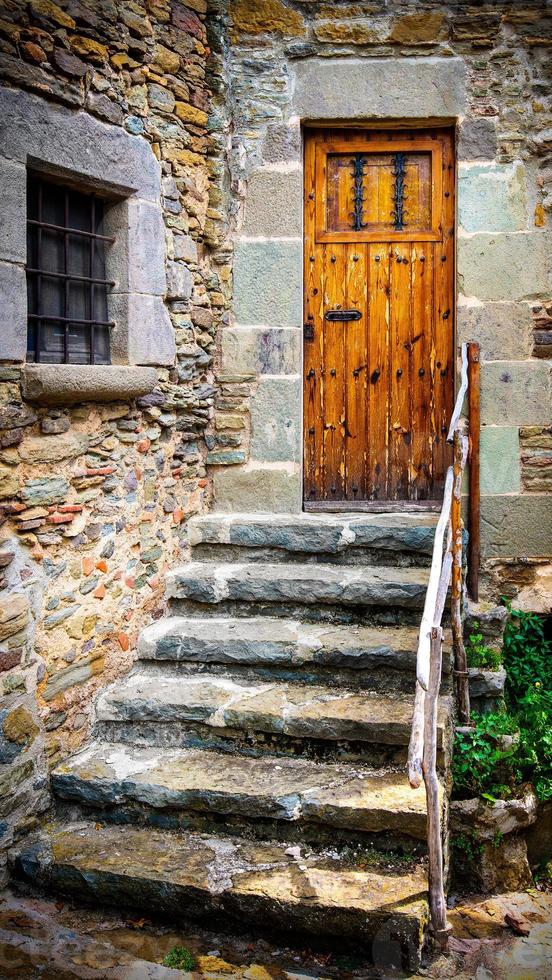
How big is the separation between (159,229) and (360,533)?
6.42ft

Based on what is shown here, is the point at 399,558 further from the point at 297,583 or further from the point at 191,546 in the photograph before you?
the point at 191,546

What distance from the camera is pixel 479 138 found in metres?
4.93

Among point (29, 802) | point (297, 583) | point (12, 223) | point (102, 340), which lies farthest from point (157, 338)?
point (29, 802)

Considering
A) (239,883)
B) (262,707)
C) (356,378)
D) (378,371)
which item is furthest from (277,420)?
(239,883)

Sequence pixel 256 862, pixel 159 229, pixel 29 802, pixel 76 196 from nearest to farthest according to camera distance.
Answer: pixel 256 862 < pixel 29 802 < pixel 76 196 < pixel 159 229

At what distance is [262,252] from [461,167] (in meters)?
1.23

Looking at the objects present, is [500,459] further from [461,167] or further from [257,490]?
[461,167]

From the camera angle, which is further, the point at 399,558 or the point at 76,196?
the point at 399,558

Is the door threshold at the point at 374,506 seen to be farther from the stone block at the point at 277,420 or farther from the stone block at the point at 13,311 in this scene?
the stone block at the point at 13,311

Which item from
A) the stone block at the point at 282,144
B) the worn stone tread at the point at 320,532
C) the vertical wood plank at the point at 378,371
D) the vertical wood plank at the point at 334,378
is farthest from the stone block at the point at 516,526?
the stone block at the point at 282,144

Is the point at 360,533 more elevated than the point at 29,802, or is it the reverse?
the point at 360,533

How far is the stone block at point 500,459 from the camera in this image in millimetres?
4980

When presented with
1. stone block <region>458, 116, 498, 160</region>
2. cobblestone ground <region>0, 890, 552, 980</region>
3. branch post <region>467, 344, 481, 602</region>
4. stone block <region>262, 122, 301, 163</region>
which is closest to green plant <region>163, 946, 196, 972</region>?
cobblestone ground <region>0, 890, 552, 980</region>

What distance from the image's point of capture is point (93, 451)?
4.14m
